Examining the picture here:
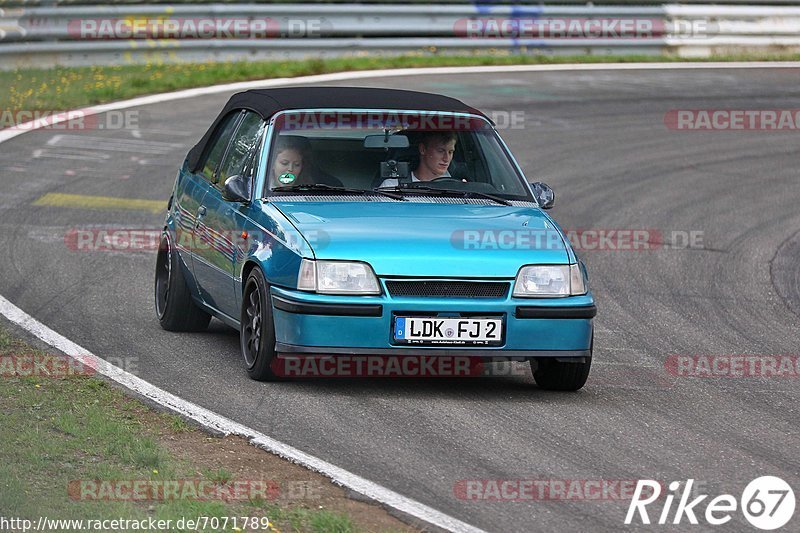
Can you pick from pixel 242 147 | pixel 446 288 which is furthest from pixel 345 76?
pixel 446 288

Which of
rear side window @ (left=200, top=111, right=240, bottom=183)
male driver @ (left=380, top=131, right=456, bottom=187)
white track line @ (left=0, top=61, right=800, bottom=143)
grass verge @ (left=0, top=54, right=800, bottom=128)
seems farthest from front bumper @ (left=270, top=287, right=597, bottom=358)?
grass verge @ (left=0, top=54, right=800, bottom=128)

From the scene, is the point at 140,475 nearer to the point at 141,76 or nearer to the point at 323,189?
the point at 323,189

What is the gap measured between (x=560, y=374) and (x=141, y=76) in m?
15.2

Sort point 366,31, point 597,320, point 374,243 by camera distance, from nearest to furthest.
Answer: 1. point 374,243
2. point 597,320
3. point 366,31

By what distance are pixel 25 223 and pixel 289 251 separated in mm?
6358

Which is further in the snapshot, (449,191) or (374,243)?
(449,191)

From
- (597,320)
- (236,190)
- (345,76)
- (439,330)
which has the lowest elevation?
(597,320)

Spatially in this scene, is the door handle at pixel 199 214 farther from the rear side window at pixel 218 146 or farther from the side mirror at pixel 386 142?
the side mirror at pixel 386 142

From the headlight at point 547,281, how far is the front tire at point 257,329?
1280mm

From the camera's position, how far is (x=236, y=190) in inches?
332

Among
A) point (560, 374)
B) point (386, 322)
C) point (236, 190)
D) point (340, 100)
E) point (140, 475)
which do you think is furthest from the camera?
point (340, 100)

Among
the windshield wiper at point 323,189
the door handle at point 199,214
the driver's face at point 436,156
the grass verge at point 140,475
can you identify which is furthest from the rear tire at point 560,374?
the door handle at point 199,214

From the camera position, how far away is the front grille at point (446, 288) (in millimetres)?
7566

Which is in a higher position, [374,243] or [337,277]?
[374,243]
